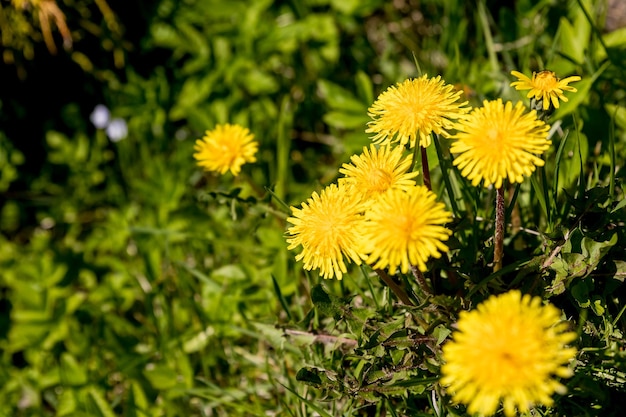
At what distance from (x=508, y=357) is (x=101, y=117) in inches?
107

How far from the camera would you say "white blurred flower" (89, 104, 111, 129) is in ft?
10.5

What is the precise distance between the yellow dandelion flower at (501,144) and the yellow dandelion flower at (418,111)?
11 cm

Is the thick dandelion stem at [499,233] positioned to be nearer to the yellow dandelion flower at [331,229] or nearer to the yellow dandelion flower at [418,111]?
the yellow dandelion flower at [418,111]

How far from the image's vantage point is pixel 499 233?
4.86ft

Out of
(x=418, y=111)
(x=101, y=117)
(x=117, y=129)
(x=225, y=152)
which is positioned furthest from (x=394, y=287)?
(x=101, y=117)

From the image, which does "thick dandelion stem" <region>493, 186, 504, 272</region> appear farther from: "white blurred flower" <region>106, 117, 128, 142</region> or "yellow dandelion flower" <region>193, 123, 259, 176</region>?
"white blurred flower" <region>106, 117, 128, 142</region>

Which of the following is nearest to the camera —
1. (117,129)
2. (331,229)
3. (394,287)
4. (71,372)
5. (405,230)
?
(405,230)

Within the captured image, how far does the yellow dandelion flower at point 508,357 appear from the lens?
1035 millimetres

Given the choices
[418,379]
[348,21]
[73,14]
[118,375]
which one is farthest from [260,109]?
[418,379]

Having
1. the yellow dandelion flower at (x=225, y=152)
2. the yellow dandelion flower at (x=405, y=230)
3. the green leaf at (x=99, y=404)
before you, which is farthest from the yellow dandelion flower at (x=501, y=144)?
the green leaf at (x=99, y=404)

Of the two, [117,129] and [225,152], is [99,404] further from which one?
[117,129]

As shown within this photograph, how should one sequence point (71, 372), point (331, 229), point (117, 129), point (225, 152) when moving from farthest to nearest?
point (117, 129) < point (71, 372) < point (225, 152) < point (331, 229)

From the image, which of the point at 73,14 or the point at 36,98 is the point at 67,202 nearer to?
the point at 36,98

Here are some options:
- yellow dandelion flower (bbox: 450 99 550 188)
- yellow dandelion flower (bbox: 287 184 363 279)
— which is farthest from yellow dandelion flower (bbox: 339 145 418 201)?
yellow dandelion flower (bbox: 450 99 550 188)
